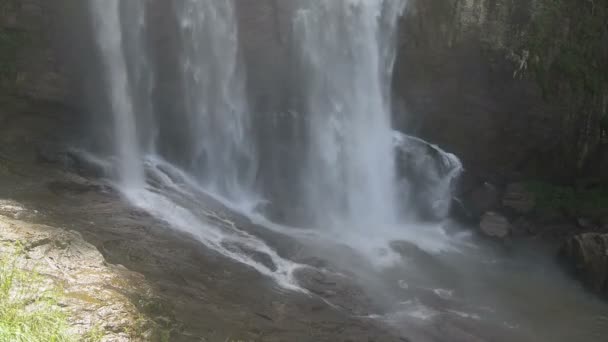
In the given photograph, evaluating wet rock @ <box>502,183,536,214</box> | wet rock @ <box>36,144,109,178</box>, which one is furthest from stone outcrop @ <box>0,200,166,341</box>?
wet rock @ <box>502,183,536,214</box>

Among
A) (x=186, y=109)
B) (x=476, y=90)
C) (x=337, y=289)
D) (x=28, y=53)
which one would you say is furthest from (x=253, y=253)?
(x=476, y=90)

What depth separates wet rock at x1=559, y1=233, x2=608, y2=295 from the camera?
14086 mm

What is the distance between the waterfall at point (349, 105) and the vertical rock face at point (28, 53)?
22.9ft

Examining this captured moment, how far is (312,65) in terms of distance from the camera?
58.9 ft

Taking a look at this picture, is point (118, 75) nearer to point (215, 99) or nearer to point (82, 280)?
point (215, 99)

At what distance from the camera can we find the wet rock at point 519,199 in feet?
59.6

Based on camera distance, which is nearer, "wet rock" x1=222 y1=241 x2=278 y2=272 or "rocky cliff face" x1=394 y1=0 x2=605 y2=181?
"wet rock" x1=222 y1=241 x2=278 y2=272

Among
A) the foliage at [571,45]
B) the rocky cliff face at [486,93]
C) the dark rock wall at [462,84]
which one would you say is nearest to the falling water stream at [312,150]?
the dark rock wall at [462,84]

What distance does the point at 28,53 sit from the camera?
15.2m

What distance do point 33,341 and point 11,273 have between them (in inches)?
63.3

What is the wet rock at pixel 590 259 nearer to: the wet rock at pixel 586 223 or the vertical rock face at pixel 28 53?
the wet rock at pixel 586 223

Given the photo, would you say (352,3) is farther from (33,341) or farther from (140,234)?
(33,341)

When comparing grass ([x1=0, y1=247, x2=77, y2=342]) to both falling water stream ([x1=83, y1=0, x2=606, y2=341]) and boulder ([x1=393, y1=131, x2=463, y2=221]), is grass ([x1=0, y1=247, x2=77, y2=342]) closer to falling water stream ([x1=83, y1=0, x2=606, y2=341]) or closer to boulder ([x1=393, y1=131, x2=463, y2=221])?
falling water stream ([x1=83, y1=0, x2=606, y2=341])

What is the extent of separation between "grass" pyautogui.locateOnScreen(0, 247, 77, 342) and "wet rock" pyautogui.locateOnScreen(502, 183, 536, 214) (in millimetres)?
15242
